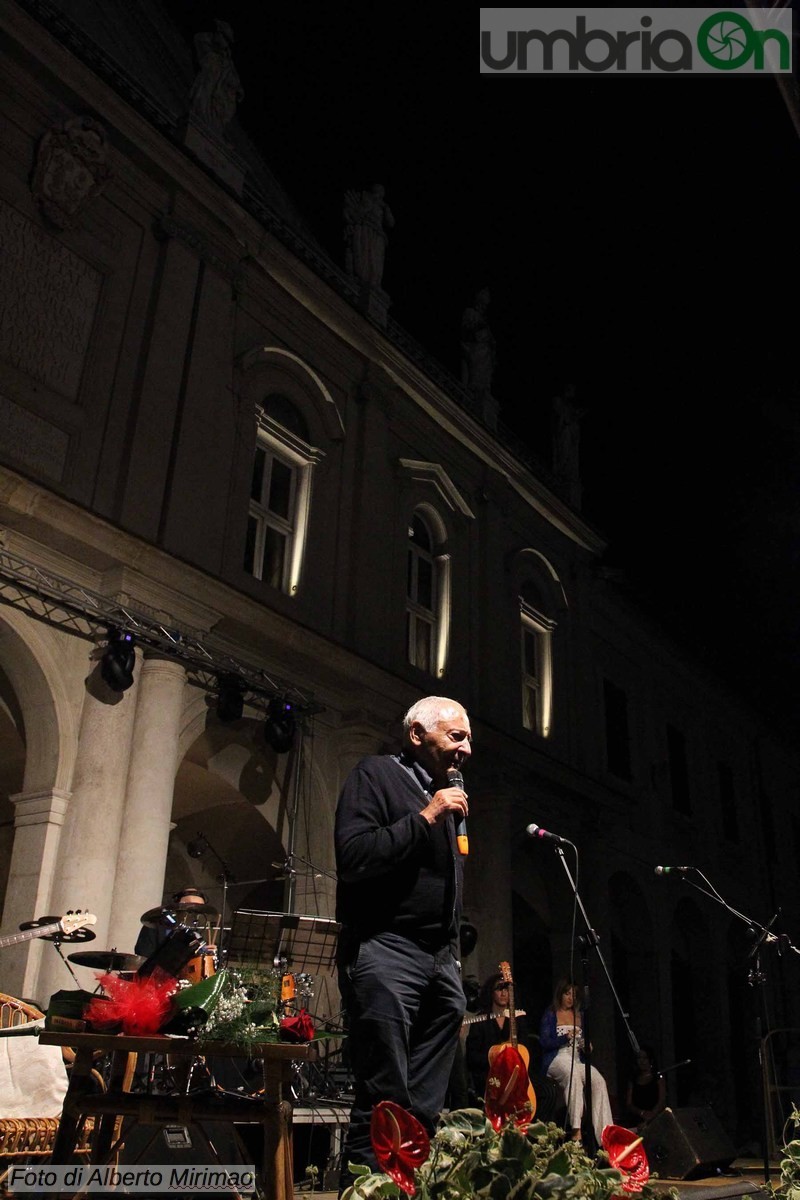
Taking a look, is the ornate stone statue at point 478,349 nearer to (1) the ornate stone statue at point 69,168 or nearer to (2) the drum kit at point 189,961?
(1) the ornate stone statue at point 69,168

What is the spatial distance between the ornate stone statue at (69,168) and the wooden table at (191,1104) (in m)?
9.55

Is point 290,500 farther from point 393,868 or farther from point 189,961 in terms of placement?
point 393,868

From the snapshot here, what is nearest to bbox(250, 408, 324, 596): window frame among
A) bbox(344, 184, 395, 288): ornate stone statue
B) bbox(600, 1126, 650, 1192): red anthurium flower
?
bbox(344, 184, 395, 288): ornate stone statue

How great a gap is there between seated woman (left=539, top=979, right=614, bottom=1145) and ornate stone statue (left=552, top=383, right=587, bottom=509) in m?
12.9

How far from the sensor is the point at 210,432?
11.7 m

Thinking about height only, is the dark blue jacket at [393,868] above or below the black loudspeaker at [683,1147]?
above

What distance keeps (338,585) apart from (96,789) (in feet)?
15.6

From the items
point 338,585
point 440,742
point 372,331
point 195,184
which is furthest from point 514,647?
point 440,742

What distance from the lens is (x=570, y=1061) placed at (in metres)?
8.09

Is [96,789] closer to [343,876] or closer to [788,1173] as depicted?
[343,876]

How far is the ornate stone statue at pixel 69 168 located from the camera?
1066 centimetres

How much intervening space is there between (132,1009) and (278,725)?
806 cm

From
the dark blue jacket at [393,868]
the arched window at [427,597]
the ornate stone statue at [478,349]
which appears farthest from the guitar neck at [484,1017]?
the ornate stone statue at [478,349]

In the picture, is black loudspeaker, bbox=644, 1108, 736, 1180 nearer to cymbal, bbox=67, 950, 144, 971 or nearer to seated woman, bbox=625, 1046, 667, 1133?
seated woman, bbox=625, 1046, 667, 1133
